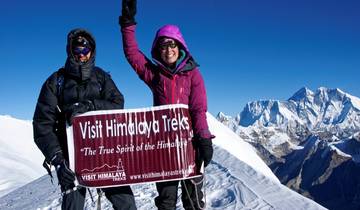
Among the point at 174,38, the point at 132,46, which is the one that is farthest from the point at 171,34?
the point at 132,46

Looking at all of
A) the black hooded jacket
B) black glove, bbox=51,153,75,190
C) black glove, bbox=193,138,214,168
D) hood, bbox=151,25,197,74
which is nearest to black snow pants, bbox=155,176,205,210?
black glove, bbox=193,138,214,168

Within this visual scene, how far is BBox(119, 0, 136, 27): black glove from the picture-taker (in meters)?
6.02

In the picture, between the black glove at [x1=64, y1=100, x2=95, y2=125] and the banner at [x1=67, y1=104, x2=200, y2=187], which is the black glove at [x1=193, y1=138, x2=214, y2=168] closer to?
the banner at [x1=67, y1=104, x2=200, y2=187]

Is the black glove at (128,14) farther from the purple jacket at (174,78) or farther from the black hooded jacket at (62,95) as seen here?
the black hooded jacket at (62,95)

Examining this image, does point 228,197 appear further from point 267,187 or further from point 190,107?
point 190,107

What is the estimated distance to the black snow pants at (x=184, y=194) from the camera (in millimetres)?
6004

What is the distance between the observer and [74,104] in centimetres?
561

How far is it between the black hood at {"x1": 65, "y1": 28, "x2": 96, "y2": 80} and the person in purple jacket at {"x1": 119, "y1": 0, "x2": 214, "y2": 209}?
0.66m

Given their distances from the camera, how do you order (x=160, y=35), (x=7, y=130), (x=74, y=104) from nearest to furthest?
(x=74, y=104) → (x=160, y=35) → (x=7, y=130)

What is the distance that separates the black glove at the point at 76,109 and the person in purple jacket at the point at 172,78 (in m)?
0.93

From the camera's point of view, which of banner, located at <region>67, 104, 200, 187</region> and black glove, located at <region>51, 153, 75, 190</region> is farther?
banner, located at <region>67, 104, 200, 187</region>

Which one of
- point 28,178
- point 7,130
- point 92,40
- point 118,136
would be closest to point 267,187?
point 118,136

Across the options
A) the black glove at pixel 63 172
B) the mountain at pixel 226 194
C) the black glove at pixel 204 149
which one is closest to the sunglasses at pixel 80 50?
the black glove at pixel 63 172

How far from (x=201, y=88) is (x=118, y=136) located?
53.1 inches
